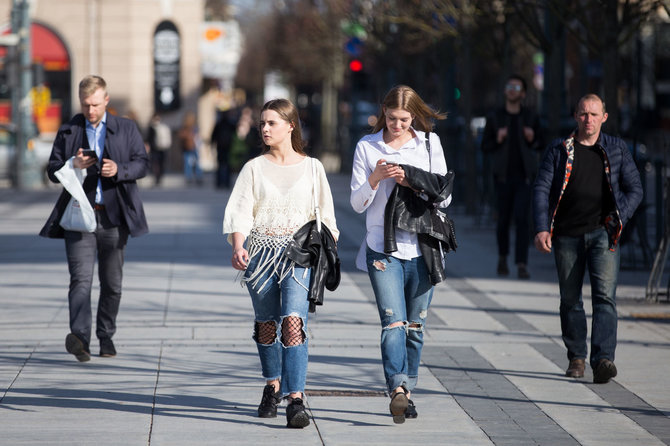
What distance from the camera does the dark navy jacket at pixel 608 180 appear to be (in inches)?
291

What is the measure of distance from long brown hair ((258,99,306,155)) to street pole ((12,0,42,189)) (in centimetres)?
2137

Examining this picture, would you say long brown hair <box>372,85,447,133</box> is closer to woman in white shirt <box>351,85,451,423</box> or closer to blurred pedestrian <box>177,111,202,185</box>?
woman in white shirt <box>351,85,451,423</box>

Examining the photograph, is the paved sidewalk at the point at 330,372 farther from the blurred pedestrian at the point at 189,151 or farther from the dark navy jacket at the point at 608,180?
the blurred pedestrian at the point at 189,151

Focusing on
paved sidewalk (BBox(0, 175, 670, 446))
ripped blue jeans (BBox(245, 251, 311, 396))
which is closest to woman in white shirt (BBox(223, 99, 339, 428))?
ripped blue jeans (BBox(245, 251, 311, 396))

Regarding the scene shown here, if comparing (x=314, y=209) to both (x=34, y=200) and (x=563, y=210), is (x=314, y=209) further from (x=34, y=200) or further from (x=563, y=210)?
(x=34, y=200)

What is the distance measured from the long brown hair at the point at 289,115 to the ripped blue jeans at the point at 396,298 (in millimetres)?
641

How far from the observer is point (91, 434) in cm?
591

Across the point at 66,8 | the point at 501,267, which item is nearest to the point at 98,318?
the point at 501,267

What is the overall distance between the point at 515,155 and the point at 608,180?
4502 mm

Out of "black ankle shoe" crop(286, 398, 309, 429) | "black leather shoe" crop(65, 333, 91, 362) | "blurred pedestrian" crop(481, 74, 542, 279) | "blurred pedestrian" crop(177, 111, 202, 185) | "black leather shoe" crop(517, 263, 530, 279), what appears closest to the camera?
"black ankle shoe" crop(286, 398, 309, 429)

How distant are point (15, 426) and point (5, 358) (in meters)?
1.94

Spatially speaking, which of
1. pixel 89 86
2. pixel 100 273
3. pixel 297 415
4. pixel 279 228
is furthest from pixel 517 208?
pixel 297 415

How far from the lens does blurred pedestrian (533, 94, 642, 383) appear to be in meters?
7.39

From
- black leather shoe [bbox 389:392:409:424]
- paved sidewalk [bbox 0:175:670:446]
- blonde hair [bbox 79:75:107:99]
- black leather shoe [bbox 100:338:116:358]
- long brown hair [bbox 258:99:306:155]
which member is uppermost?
blonde hair [bbox 79:75:107:99]
